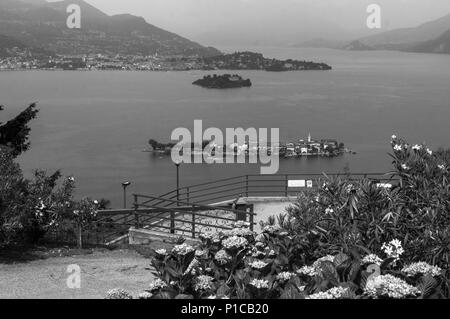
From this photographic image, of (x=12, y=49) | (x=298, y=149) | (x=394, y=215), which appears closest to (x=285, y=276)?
(x=394, y=215)

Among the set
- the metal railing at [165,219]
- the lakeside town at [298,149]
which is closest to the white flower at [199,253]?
the metal railing at [165,219]

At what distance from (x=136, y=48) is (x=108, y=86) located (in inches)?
2789

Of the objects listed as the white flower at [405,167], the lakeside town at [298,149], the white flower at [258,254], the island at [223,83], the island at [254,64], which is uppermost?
the island at [254,64]

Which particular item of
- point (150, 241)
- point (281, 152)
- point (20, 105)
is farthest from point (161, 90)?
point (150, 241)

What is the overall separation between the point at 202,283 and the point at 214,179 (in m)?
44.1

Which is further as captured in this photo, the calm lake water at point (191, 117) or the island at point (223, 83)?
the island at point (223, 83)

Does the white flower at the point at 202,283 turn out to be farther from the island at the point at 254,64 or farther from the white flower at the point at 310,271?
the island at the point at 254,64

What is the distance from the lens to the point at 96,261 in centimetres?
782

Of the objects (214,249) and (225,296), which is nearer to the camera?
(225,296)

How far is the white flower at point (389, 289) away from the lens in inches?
111

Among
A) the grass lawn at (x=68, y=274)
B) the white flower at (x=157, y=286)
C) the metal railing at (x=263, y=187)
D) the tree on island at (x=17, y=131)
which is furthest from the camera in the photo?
the tree on island at (x=17, y=131)

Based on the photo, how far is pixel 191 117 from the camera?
72.8 metres
